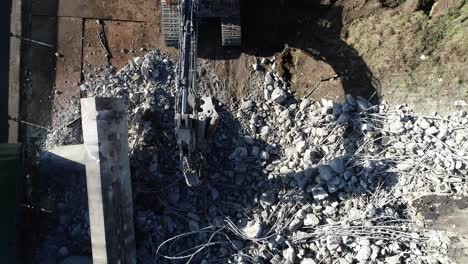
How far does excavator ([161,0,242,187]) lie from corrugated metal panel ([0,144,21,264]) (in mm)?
2606

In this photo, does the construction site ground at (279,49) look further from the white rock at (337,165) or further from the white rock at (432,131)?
the white rock at (337,165)

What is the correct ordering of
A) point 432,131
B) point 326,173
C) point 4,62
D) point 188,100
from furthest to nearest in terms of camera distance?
point 4,62 < point 432,131 < point 326,173 < point 188,100

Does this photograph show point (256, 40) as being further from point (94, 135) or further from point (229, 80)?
point (94, 135)

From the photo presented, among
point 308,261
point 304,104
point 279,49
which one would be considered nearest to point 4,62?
point 279,49

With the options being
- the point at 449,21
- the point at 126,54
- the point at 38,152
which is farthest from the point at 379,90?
the point at 38,152

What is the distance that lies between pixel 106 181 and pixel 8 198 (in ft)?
5.87

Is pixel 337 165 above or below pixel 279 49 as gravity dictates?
below

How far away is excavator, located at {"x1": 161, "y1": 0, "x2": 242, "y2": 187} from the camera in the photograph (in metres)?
6.70

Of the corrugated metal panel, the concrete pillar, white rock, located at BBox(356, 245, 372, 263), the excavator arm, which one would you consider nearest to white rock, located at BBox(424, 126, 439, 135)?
white rock, located at BBox(356, 245, 372, 263)

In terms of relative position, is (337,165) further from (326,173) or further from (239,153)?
(239,153)

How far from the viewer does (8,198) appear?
751 cm

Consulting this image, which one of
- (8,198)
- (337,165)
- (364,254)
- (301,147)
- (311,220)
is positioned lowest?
(364,254)

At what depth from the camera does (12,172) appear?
7.58 m

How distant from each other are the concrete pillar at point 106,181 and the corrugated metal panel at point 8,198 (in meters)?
1.49
